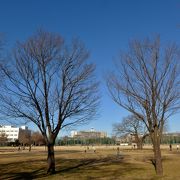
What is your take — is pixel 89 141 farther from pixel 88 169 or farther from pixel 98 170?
pixel 98 170

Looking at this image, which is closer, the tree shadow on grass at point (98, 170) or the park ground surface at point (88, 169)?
the park ground surface at point (88, 169)

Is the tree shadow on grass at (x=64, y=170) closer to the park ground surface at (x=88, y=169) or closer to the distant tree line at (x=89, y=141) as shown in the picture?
the park ground surface at (x=88, y=169)

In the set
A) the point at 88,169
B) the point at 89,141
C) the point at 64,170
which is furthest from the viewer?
the point at 89,141

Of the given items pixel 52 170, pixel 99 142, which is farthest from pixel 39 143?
pixel 52 170

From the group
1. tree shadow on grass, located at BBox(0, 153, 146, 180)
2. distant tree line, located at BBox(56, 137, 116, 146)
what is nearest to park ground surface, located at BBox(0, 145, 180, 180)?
tree shadow on grass, located at BBox(0, 153, 146, 180)

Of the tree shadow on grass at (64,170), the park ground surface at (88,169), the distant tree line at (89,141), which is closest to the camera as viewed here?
the park ground surface at (88,169)

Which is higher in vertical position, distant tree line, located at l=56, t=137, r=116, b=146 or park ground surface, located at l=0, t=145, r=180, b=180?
distant tree line, located at l=56, t=137, r=116, b=146

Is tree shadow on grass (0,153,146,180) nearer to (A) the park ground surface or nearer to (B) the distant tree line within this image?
(A) the park ground surface

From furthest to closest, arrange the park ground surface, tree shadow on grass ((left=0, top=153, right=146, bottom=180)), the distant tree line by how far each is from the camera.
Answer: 1. the distant tree line
2. tree shadow on grass ((left=0, top=153, right=146, bottom=180))
3. the park ground surface

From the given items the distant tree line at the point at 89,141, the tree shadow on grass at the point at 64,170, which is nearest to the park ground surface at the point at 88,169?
the tree shadow on grass at the point at 64,170

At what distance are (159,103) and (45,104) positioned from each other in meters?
6.91

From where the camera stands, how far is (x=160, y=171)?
17828 millimetres

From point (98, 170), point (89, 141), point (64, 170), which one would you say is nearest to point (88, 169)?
point (98, 170)

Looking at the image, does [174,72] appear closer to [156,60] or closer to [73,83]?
[156,60]
